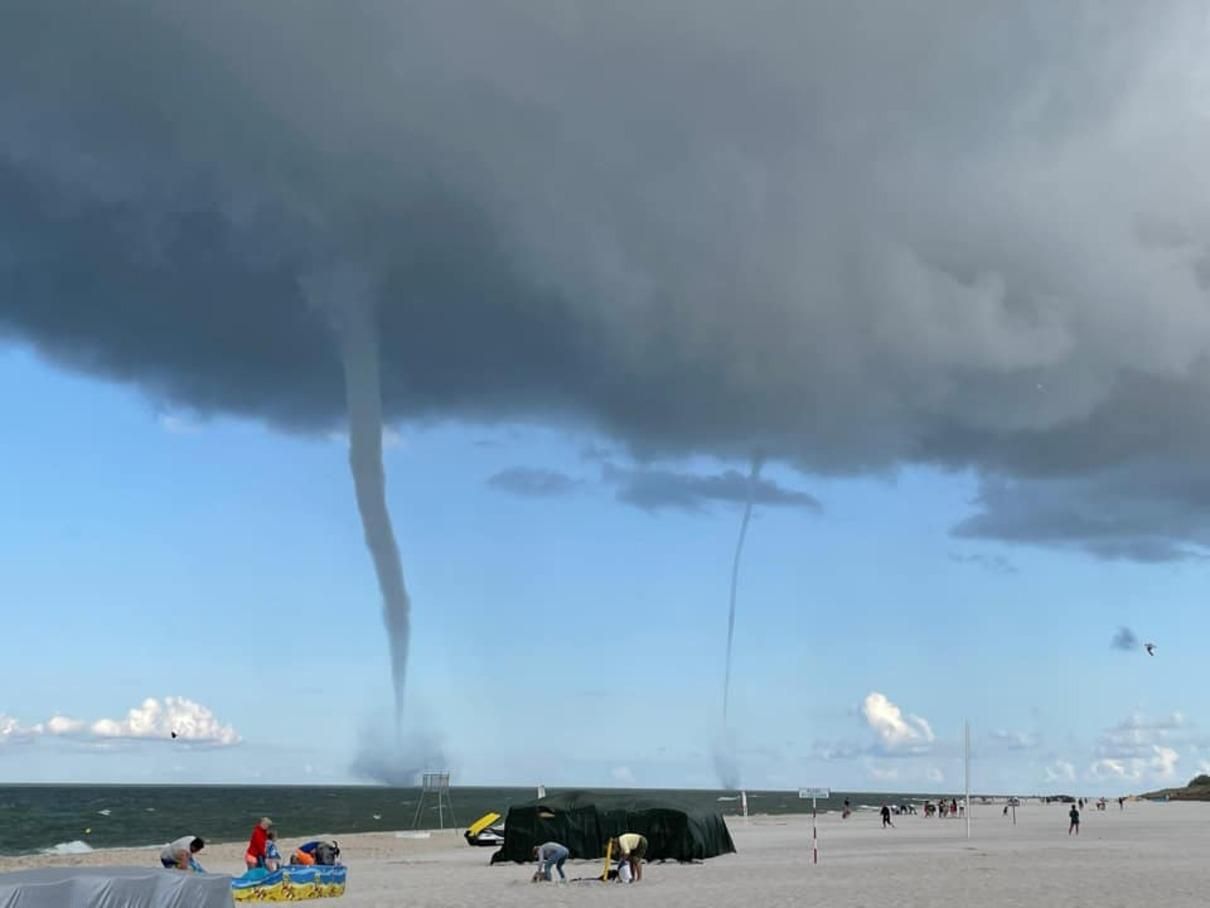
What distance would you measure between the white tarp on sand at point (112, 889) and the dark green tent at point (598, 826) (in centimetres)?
2384

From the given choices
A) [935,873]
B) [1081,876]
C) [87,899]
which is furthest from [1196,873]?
[87,899]

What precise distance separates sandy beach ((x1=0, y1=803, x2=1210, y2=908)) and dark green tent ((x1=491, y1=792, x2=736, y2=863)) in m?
A: 0.87

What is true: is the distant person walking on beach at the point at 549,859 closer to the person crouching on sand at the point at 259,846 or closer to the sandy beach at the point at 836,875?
the sandy beach at the point at 836,875

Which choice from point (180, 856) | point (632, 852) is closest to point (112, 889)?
point (180, 856)

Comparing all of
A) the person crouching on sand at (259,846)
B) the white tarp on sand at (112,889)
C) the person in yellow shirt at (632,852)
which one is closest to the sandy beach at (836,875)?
the person in yellow shirt at (632,852)

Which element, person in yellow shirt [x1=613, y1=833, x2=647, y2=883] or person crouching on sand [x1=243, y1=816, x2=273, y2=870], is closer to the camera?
person crouching on sand [x1=243, y1=816, x2=273, y2=870]

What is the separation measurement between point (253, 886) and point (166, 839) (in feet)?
250

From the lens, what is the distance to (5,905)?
50.6 feet

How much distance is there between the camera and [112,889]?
16.6m

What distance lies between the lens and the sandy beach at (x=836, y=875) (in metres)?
28.1

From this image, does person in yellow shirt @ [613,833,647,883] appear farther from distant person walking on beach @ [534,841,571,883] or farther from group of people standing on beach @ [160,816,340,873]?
group of people standing on beach @ [160,816,340,873]

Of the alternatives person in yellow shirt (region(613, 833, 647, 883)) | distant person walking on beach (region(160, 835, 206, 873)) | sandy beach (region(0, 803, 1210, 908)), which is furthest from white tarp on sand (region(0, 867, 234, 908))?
person in yellow shirt (region(613, 833, 647, 883))

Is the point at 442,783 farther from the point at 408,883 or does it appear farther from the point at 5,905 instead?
the point at 5,905

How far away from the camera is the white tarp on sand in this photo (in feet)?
51.8
